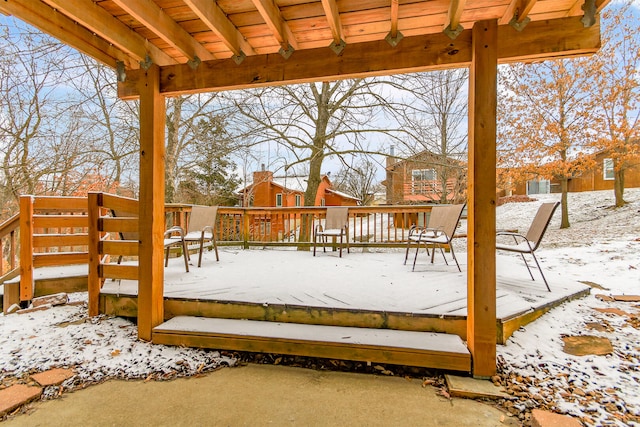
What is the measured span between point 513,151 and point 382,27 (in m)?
8.32

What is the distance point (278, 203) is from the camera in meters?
19.1

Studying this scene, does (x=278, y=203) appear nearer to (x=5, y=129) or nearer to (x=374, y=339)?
(x=5, y=129)

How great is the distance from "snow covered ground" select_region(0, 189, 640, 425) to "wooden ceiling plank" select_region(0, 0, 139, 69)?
2.33 m

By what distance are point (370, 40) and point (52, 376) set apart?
10.9ft

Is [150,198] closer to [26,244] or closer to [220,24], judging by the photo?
[220,24]

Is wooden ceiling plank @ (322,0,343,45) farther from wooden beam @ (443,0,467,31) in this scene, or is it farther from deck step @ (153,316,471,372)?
deck step @ (153,316,471,372)

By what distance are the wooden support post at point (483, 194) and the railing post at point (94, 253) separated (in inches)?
133

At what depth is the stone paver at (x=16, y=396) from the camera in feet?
5.62

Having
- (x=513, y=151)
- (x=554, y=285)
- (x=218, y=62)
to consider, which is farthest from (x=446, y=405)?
(x=513, y=151)

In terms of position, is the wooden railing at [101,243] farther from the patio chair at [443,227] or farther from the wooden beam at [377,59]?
the patio chair at [443,227]

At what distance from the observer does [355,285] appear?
3.09 meters

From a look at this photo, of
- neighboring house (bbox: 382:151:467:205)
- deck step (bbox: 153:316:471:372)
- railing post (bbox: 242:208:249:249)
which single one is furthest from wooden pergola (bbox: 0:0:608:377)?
neighboring house (bbox: 382:151:467:205)

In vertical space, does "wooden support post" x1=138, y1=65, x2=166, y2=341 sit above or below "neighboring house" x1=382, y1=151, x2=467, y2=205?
below

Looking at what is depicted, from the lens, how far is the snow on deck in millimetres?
2529
